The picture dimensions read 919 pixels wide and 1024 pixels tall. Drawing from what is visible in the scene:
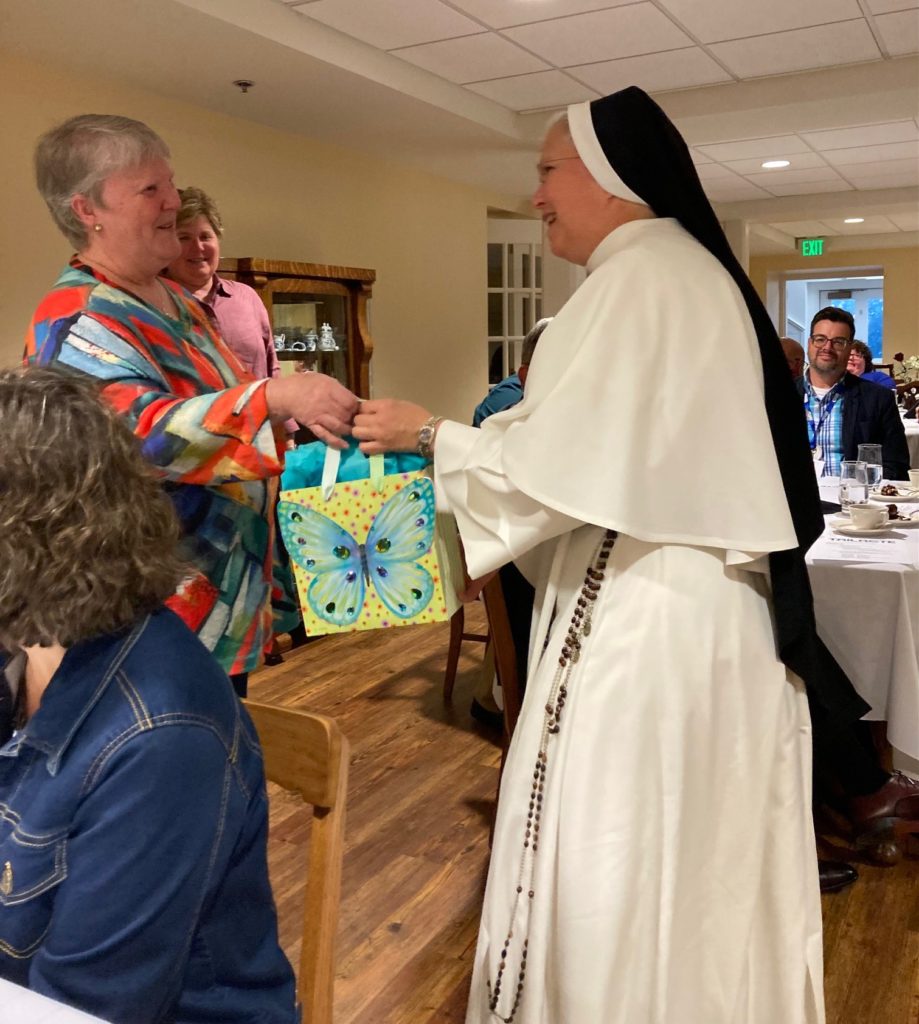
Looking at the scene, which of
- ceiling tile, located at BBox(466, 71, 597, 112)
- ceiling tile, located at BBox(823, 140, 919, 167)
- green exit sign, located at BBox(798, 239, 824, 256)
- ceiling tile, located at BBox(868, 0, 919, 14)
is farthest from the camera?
green exit sign, located at BBox(798, 239, 824, 256)

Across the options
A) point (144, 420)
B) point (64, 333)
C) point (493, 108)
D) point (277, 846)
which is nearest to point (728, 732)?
point (144, 420)

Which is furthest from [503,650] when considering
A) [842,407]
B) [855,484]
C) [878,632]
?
[842,407]

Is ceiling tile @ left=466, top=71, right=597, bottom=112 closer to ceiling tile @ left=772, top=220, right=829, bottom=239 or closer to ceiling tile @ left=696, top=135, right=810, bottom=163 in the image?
ceiling tile @ left=696, top=135, right=810, bottom=163

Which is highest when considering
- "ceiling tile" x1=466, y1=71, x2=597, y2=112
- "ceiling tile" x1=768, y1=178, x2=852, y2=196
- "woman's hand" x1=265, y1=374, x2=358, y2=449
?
"ceiling tile" x1=768, y1=178, x2=852, y2=196

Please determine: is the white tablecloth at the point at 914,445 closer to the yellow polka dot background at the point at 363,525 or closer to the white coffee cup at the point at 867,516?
the white coffee cup at the point at 867,516

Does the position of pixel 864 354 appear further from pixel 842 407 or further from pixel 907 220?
pixel 907 220

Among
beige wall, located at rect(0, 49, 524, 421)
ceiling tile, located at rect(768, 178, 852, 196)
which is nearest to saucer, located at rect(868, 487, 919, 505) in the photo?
beige wall, located at rect(0, 49, 524, 421)

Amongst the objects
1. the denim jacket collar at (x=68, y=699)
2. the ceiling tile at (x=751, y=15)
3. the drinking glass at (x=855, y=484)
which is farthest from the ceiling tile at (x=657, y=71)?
the denim jacket collar at (x=68, y=699)

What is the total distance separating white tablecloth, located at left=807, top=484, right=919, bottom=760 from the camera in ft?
7.80

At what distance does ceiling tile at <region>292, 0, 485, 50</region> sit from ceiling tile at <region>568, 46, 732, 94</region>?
32.3 inches

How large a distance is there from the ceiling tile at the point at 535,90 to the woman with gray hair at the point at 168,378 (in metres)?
3.50

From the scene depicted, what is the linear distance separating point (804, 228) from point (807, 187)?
345 centimetres

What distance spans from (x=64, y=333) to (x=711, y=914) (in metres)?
1.32

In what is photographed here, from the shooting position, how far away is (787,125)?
5.33 metres
